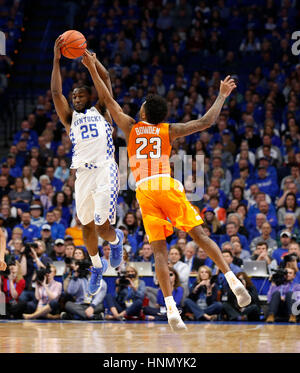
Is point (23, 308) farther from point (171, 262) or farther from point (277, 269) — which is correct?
point (277, 269)

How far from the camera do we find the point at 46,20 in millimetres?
21438

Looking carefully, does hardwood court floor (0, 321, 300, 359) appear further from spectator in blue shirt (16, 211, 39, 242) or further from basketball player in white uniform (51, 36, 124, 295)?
spectator in blue shirt (16, 211, 39, 242)

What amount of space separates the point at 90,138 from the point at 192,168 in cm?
642

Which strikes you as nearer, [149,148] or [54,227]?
[149,148]

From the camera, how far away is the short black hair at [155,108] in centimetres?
782

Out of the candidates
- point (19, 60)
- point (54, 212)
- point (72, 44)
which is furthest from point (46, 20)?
point (72, 44)

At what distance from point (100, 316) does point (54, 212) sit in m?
2.84

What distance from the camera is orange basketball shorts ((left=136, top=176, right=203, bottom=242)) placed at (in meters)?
7.81

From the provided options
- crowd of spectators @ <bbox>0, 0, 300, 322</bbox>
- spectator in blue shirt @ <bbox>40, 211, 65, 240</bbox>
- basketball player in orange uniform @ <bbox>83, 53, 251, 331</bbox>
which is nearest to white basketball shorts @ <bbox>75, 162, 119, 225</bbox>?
basketball player in orange uniform @ <bbox>83, 53, 251, 331</bbox>

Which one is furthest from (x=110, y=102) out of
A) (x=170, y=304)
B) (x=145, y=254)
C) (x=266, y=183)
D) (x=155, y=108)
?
(x=266, y=183)

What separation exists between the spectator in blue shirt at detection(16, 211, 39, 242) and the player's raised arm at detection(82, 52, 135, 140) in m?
6.64

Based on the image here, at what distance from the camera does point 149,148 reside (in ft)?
25.7

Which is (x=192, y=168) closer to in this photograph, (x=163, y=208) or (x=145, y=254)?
(x=145, y=254)

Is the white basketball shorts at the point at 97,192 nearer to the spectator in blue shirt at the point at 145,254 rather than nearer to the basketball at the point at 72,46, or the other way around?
the basketball at the point at 72,46
